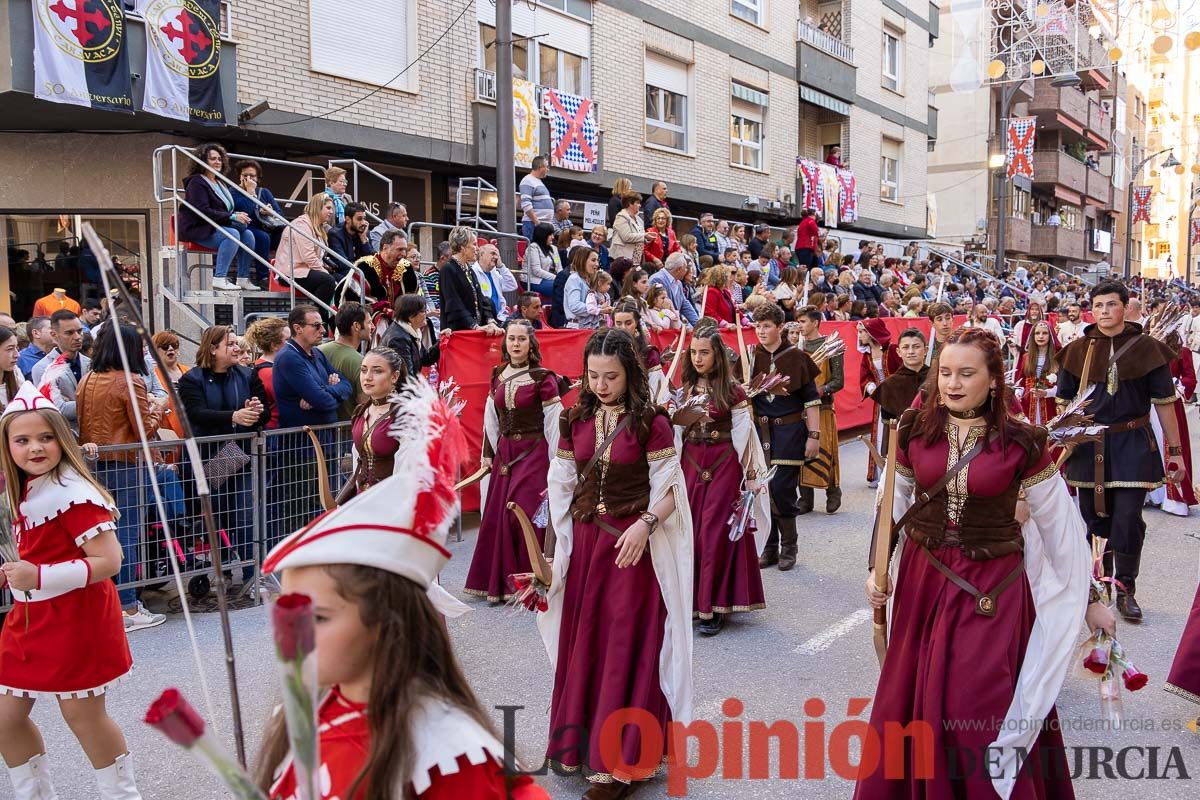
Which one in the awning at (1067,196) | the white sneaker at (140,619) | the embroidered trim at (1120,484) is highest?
the awning at (1067,196)

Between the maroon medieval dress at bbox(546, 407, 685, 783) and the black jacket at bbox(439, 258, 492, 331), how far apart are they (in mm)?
4928

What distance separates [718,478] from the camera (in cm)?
652

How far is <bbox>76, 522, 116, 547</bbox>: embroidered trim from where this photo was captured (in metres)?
3.54

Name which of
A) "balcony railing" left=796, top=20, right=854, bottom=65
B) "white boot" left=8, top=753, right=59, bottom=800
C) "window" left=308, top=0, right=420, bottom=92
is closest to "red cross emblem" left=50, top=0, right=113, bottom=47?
"window" left=308, top=0, right=420, bottom=92

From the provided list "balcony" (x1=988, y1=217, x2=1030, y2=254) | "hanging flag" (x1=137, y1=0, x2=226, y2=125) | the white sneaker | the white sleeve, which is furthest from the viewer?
"balcony" (x1=988, y1=217, x2=1030, y2=254)

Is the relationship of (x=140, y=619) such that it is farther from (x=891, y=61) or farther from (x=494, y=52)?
(x=891, y=61)

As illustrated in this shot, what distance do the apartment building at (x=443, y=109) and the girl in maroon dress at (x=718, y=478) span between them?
24.0 feet

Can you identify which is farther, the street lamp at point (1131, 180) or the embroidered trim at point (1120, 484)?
the street lamp at point (1131, 180)

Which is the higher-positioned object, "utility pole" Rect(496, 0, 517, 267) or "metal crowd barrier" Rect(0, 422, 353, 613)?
"utility pole" Rect(496, 0, 517, 267)

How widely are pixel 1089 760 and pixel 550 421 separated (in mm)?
3916

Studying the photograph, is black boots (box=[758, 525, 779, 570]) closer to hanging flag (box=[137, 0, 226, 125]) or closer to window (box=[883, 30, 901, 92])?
hanging flag (box=[137, 0, 226, 125])

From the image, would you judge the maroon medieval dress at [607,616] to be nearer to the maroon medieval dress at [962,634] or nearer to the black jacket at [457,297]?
the maroon medieval dress at [962,634]

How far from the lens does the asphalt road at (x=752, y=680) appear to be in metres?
4.18

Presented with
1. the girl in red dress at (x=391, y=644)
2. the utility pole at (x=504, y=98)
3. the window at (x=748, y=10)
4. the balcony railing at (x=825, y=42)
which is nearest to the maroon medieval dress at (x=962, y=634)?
the girl in red dress at (x=391, y=644)
